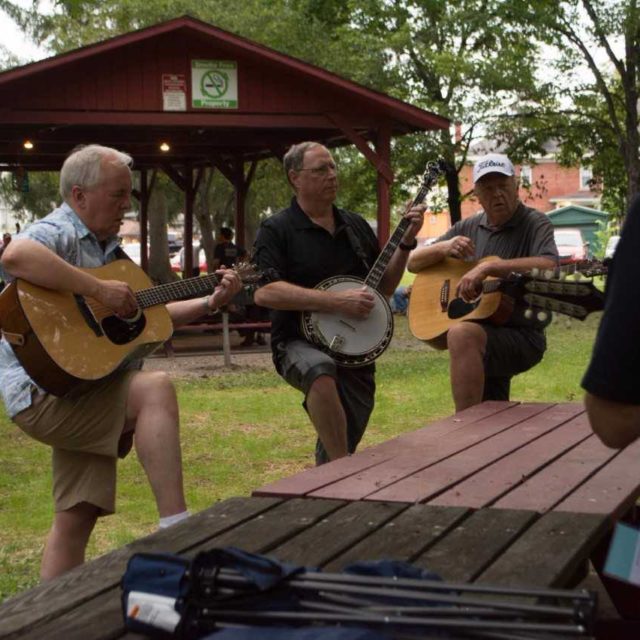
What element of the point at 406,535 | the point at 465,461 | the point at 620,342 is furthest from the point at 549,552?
the point at 465,461

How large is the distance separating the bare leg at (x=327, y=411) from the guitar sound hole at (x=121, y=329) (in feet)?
3.62

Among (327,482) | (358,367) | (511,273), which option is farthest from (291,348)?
(327,482)

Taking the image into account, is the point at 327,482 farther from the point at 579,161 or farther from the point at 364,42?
the point at 579,161

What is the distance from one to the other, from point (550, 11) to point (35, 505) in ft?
51.4

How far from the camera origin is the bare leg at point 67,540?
4.25 metres

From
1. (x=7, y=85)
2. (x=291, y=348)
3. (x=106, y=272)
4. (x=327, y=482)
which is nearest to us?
(x=327, y=482)

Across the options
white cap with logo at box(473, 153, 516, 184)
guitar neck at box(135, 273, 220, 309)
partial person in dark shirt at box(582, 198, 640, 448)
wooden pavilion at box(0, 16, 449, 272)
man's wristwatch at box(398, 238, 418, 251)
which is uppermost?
wooden pavilion at box(0, 16, 449, 272)

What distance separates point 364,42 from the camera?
71.9 ft

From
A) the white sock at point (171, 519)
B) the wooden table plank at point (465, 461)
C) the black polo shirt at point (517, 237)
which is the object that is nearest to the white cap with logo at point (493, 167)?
the black polo shirt at point (517, 237)

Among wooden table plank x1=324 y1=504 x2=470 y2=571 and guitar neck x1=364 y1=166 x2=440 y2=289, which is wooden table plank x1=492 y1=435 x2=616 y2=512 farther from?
guitar neck x1=364 y1=166 x2=440 y2=289

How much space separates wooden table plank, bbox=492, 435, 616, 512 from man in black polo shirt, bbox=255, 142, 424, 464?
144 cm

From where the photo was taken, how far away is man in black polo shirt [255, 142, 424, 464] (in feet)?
18.3

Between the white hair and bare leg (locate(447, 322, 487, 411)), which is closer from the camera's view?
the white hair

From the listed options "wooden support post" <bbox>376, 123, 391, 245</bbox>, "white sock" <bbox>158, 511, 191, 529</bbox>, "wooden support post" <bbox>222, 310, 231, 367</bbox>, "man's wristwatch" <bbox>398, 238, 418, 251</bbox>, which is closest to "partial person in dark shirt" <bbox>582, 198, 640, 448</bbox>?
"white sock" <bbox>158, 511, 191, 529</bbox>
